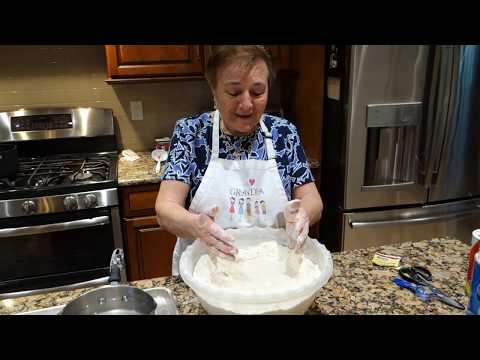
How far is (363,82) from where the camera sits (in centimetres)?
199

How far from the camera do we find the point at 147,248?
218 cm

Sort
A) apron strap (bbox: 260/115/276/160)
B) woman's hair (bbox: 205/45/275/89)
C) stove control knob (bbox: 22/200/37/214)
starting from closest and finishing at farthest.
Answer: woman's hair (bbox: 205/45/275/89)
apron strap (bbox: 260/115/276/160)
stove control knob (bbox: 22/200/37/214)

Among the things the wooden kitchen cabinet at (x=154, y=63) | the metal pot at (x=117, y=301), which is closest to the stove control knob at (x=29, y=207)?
the wooden kitchen cabinet at (x=154, y=63)

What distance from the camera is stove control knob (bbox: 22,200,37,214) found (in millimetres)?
1914

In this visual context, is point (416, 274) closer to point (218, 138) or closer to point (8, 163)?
point (218, 138)

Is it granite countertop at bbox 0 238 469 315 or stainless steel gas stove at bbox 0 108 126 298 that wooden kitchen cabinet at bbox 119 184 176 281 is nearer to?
stainless steel gas stove at bbox 0 108 126 298

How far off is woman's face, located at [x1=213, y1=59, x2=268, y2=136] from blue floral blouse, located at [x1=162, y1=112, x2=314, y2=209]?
0.16m

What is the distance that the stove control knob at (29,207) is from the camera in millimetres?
1914

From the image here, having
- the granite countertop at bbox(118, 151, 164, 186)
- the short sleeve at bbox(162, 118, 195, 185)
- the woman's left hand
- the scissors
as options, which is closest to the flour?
the woman's left hand

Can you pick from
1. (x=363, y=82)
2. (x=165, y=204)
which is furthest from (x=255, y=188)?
(x=363, y=82)

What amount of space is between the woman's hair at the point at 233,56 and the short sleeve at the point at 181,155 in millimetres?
197

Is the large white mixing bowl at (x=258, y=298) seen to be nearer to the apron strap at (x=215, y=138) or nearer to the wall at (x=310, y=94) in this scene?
the apron strap at (x=215, y=138)
